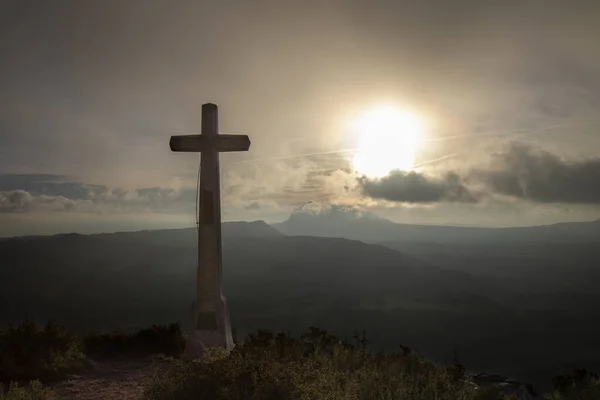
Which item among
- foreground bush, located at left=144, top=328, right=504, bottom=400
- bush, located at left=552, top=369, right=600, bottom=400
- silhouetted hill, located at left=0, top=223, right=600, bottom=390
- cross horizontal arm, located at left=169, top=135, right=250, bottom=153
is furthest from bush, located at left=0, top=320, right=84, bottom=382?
silhouetted hill, located at left=0, top=223, right=600, bottom=390

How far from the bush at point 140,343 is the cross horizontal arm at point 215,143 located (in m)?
5.98

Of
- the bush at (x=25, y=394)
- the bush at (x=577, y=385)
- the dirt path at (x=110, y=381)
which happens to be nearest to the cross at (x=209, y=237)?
the dirt path at (x=110, y=381)

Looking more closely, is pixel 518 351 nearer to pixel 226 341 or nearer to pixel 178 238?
pixel 178 238

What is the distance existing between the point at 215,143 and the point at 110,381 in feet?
20.8

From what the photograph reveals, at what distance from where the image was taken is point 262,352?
30.6 ft

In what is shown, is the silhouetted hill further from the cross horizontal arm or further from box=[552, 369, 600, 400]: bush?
box=[552, 369, 600, 400]: bush

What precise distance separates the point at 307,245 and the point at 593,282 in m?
128

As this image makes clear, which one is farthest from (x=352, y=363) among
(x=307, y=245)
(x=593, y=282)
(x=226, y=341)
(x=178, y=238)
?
(x=593, y=282)

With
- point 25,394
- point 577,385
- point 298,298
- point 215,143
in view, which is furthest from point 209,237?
point 298,298

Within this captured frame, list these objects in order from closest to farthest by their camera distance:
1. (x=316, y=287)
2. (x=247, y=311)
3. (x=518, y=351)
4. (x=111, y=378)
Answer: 1. (x=111, y=378)
2. (x=247, y=311)
3. (x=518, y=351)
4. (x=316, y=287)

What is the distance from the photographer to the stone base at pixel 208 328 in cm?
1162

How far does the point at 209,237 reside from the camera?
11.9 metres

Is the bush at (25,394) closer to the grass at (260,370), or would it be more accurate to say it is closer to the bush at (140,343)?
the grass at (260,370)

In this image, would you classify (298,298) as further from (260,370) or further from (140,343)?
(260,370)
